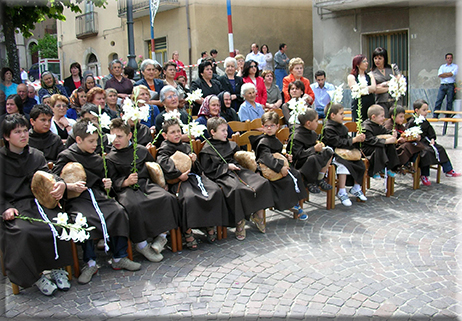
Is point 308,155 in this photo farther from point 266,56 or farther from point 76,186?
point 266,56

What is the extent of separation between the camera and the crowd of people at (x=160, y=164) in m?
4.21

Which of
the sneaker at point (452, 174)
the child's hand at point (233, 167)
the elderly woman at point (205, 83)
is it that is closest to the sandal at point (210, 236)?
the child's hand at point (233, 167)

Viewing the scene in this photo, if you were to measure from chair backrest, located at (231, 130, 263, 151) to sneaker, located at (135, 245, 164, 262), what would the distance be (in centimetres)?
201

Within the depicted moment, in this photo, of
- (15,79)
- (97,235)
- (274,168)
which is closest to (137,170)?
(97,235)

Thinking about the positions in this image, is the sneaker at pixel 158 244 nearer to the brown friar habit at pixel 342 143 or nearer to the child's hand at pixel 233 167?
the child's hand at pixel 233 167

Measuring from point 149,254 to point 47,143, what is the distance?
1848 millimetres

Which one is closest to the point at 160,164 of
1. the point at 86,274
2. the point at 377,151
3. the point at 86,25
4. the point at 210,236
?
the point at 210,236

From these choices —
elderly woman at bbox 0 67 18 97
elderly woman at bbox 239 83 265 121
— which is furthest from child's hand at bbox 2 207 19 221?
elderly woman at bbox 0 67 18 97

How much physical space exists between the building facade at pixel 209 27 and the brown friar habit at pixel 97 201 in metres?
15.2

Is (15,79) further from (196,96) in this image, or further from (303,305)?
(303,305)

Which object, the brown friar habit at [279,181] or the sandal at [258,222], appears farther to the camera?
the brown friar habit at [279,181]

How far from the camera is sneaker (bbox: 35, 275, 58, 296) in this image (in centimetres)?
398

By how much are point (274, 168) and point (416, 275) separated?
2160 millimetres

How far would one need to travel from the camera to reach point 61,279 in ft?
13.6
